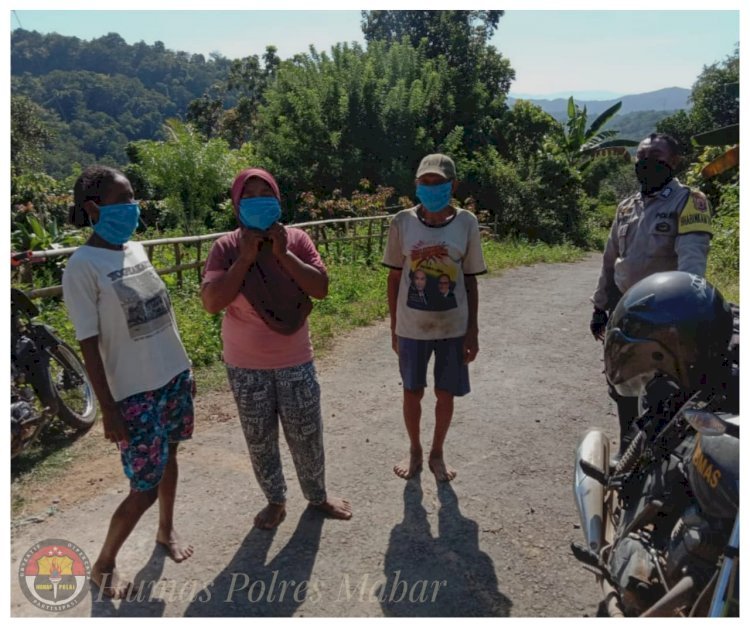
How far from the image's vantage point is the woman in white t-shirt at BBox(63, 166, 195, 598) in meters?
2.48

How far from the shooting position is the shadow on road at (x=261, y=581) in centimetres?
261

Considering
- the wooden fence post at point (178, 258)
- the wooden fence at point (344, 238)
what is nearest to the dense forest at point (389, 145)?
the wooden fence at point (344, 238)

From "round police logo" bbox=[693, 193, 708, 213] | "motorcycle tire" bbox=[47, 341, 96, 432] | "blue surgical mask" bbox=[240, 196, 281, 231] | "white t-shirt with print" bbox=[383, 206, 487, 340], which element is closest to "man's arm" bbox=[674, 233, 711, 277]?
"round police logo" bbox=[693, 193, 708, 213]

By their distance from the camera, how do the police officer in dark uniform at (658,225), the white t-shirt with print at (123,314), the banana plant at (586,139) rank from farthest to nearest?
the banana plant at (586,139) < the police officer in dark uniform at (658,225) < the white t-shirt with print at (123,314)

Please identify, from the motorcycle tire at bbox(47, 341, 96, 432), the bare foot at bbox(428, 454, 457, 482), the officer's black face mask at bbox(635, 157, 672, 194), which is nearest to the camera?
the officer's black face mask at bbox(635, 157, 672, 194)

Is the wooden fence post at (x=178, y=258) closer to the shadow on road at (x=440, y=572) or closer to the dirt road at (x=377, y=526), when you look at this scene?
the dirt road at (x=377, y=526)

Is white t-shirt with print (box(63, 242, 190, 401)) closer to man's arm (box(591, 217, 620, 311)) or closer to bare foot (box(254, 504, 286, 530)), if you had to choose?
bare foot (box(254, 504, 286, 530))

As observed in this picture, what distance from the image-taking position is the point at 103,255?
100.0 inches

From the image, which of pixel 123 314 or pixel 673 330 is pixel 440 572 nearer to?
pixel 673 330

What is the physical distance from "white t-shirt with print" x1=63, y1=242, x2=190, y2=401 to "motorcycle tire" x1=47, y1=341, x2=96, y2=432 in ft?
6.21

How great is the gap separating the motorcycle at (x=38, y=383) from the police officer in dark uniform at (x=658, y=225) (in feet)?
10.4

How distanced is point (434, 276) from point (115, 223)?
5.10ft

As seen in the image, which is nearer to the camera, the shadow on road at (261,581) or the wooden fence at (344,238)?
the shadow on road at (261,581)
